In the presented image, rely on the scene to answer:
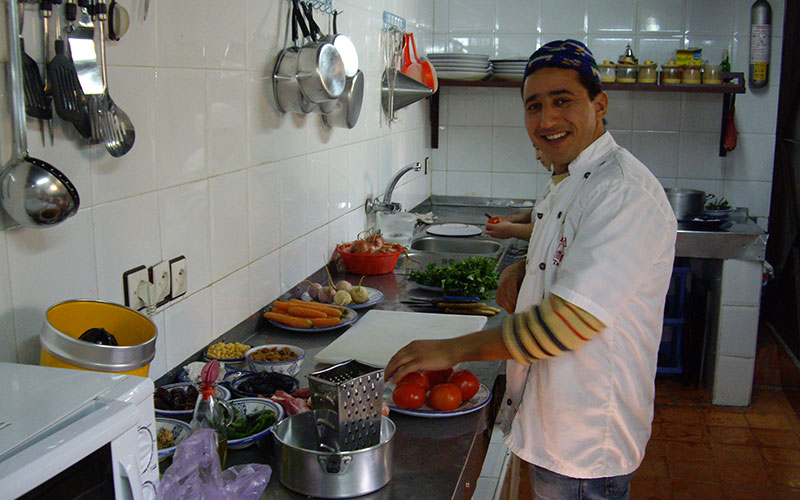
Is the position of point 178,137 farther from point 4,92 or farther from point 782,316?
point 782,316

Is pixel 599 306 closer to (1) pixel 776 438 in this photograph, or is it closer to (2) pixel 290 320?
(2) pixel 290 320

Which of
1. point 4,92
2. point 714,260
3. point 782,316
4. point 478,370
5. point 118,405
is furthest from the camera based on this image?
point 782,316

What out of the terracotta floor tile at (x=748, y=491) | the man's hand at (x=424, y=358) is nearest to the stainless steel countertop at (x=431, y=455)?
the man's hand at (x=424, y=358)

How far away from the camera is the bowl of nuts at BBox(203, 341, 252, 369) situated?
1752 mm

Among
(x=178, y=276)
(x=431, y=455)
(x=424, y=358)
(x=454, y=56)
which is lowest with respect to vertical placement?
(x=431, y=455)

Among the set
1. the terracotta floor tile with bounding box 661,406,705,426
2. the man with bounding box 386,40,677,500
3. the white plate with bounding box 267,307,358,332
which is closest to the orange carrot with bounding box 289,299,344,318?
the white plate with bounding box 267,307,358,332

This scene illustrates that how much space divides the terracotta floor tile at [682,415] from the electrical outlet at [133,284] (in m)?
2.61

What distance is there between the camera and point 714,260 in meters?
3.54

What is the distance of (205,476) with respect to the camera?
113 cm

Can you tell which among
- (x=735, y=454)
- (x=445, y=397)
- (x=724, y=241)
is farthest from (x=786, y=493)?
(x=445, y=397)

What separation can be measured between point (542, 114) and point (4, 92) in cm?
93

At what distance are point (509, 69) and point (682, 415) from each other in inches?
72.0

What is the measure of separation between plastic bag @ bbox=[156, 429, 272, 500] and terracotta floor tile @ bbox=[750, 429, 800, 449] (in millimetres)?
2684

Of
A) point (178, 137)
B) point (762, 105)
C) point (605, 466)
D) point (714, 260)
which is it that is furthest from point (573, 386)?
point (762, 105)
